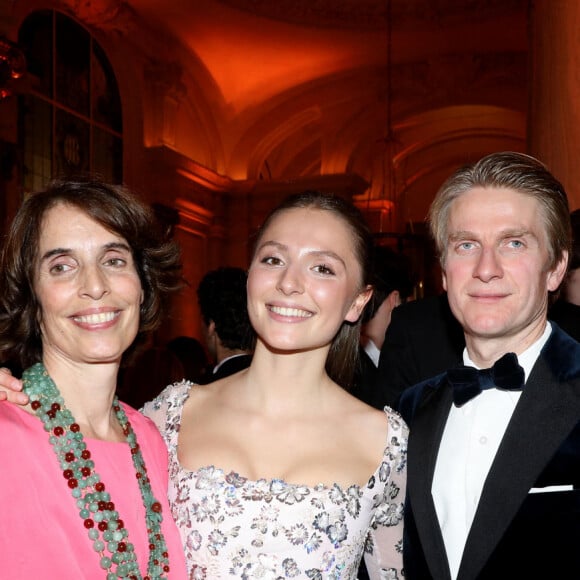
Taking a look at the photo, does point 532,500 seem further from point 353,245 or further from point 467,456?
point 353,245

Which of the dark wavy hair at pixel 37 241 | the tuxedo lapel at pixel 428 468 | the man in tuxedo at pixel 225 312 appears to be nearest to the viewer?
the tuxedo lapel at pixel 428 468

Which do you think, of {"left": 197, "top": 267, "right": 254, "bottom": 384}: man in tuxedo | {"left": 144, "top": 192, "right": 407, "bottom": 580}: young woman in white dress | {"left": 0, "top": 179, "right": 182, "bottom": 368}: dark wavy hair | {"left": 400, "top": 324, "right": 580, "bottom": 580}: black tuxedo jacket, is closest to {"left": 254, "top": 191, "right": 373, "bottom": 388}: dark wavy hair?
{"left": 144, "top": 192, "right": 407, "bottom": 580}: young woman in white dress

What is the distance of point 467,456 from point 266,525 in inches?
23.4

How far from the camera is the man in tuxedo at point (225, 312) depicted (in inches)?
155

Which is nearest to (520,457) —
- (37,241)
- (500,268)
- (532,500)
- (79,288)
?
(532,500)

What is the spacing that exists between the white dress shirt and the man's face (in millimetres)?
100

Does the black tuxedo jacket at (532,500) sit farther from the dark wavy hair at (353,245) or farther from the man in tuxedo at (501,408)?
the dark wavy hair at (353,245)

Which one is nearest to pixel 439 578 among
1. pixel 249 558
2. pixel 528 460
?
pixel 528 460

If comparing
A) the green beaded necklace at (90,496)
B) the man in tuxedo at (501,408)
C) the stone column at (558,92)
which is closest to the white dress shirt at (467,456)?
the man in tuxedo at (501,408)

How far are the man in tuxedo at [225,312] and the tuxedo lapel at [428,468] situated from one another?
1.66m

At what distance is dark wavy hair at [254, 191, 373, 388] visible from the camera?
8.29ft

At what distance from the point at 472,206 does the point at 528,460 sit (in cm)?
69

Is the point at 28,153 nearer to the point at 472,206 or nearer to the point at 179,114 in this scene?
the point at 179,114

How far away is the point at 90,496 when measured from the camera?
2.00 m
